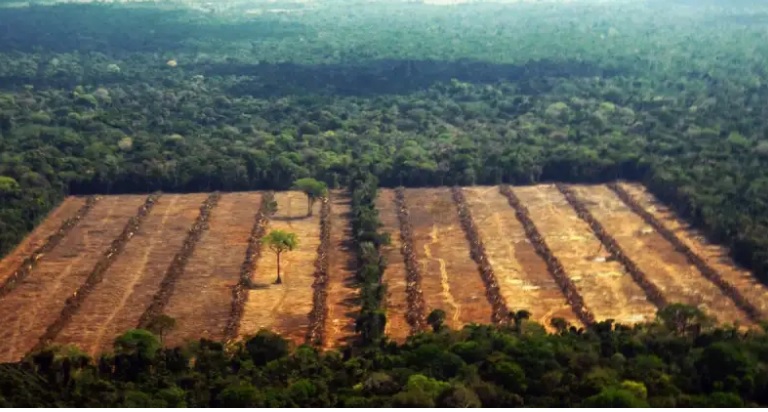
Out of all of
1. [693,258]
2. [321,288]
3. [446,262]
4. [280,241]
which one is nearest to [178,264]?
[280,241]

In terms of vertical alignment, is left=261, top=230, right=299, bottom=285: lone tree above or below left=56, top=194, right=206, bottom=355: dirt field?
above

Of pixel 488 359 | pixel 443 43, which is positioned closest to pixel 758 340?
pixel 488 359

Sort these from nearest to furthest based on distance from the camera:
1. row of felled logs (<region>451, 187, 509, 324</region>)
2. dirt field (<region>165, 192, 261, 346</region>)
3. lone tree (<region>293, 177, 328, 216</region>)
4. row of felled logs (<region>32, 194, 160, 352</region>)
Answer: row of felled logs (<region>32, 194, 160, 352</region>) < dirt field (<region>165, 192, 261, 346</region>) < row of felled logs (<region>451, 187, 509, 324</region>) < lone tree (<region>293, 177, 328, 216</region>)

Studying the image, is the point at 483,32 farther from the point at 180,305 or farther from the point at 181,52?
the point at 180,305

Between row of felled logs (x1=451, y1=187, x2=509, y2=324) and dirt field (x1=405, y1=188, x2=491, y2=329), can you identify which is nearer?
row of felled logs (x1=451, y1=187, x2=509, y2=324)

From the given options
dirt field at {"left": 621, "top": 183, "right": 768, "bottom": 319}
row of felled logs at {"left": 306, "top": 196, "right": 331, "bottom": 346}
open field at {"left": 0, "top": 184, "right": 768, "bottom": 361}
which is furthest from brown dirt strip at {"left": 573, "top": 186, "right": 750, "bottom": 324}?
row of felled logs at {"left": 306, "top": 196, "right": 331, "bottom": 346}

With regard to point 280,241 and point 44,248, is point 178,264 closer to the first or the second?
point 280,241

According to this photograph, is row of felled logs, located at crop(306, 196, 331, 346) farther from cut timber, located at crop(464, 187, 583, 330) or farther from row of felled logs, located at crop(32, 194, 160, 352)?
row of felled logs, located at crop(32, 194, 160, 352)
